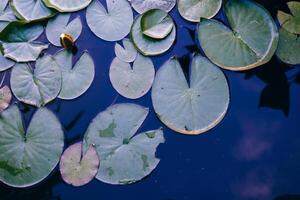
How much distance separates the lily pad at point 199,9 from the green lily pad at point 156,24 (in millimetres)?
77

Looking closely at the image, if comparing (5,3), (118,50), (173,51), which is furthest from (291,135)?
(5,3)

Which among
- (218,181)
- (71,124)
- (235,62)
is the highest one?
(235,62)

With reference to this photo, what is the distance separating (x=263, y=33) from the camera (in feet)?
5.09

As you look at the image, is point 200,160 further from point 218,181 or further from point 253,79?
point 253,79

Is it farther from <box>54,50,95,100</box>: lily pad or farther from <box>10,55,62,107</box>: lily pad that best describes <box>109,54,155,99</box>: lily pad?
<box>10,55,62,107</box>: lily pad

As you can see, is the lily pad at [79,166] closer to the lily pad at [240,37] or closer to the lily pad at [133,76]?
the lily pad at [133,76]

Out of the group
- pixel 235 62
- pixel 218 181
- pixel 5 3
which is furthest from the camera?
pixel 5 3

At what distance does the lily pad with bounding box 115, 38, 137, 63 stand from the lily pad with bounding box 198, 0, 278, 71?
28cm

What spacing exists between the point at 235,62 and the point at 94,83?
580 mm

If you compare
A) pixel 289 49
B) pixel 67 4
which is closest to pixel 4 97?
pixel 67 4

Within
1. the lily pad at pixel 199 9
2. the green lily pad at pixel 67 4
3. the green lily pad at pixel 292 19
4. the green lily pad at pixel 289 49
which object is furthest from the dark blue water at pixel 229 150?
the green lily pad at pixel 67 4

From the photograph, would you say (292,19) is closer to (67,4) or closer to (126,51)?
(126,51)

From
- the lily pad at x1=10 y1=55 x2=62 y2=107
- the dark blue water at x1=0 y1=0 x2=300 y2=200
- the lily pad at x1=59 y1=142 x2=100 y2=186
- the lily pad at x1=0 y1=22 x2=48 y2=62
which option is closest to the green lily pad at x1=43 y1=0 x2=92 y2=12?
the lily pad at x1=0 y1=22 x2=48 y2=62

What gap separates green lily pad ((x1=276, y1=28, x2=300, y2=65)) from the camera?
5.05ft
